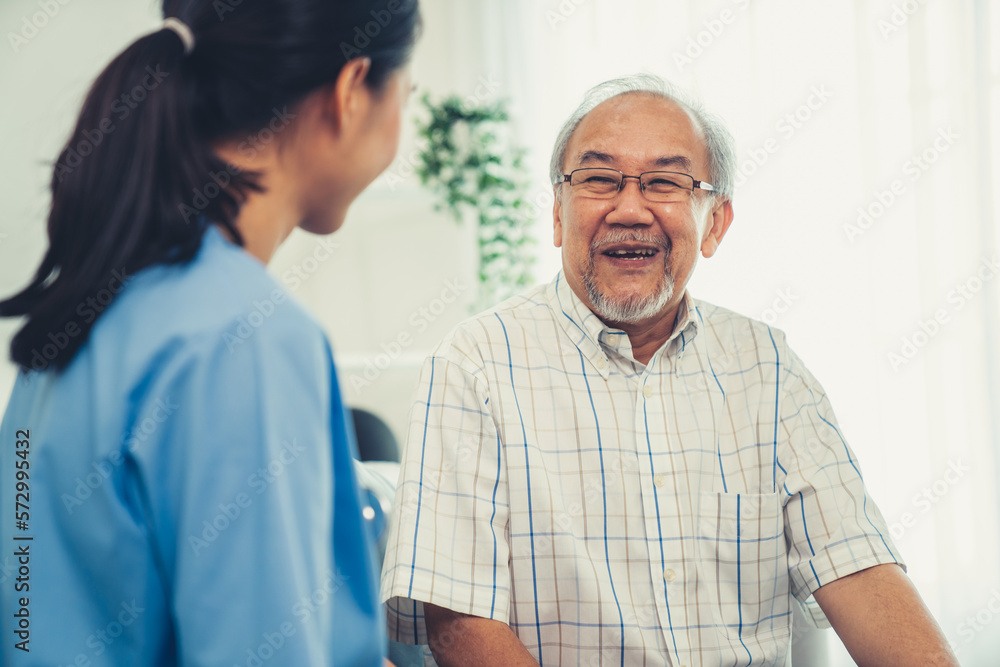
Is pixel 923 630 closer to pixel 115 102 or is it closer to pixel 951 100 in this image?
pixel 115 102

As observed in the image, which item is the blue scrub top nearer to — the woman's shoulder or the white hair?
the woman's shoulder

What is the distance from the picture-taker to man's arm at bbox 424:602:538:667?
974 millimetres

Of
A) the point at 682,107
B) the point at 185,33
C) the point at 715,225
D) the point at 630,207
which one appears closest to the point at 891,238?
the point at 715,225

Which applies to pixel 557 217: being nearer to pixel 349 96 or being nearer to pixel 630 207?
pixel 630 207

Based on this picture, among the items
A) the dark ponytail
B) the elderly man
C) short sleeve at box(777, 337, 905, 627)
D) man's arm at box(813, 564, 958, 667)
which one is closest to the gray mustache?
the elderly man

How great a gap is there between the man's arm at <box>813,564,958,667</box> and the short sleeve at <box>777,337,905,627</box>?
0.02m

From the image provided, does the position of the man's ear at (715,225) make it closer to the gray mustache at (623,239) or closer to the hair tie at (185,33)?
the gray mustache at (623,239)

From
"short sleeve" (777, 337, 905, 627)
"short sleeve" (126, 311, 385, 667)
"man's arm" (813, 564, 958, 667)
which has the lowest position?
"man's arm" (813, 564, 958, 667)

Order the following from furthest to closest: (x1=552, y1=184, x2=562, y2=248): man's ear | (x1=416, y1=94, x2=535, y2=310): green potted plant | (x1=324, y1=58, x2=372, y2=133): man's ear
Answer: (x1=416, y1=94, x2=535, y2=310): green potted plant, (x1=552, y1=184, x2=562, y2=248): man's ear, (x1=324, y1=58, x2=372, y2=133): man's ear

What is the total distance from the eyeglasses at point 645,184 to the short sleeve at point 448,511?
1.34ft

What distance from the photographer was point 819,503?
3.79 ft

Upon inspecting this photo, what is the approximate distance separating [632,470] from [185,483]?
817 mm

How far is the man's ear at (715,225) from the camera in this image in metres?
1.37

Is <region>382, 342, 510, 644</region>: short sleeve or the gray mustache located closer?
<region>382, 342, 510, 644</region>: short sleeve
